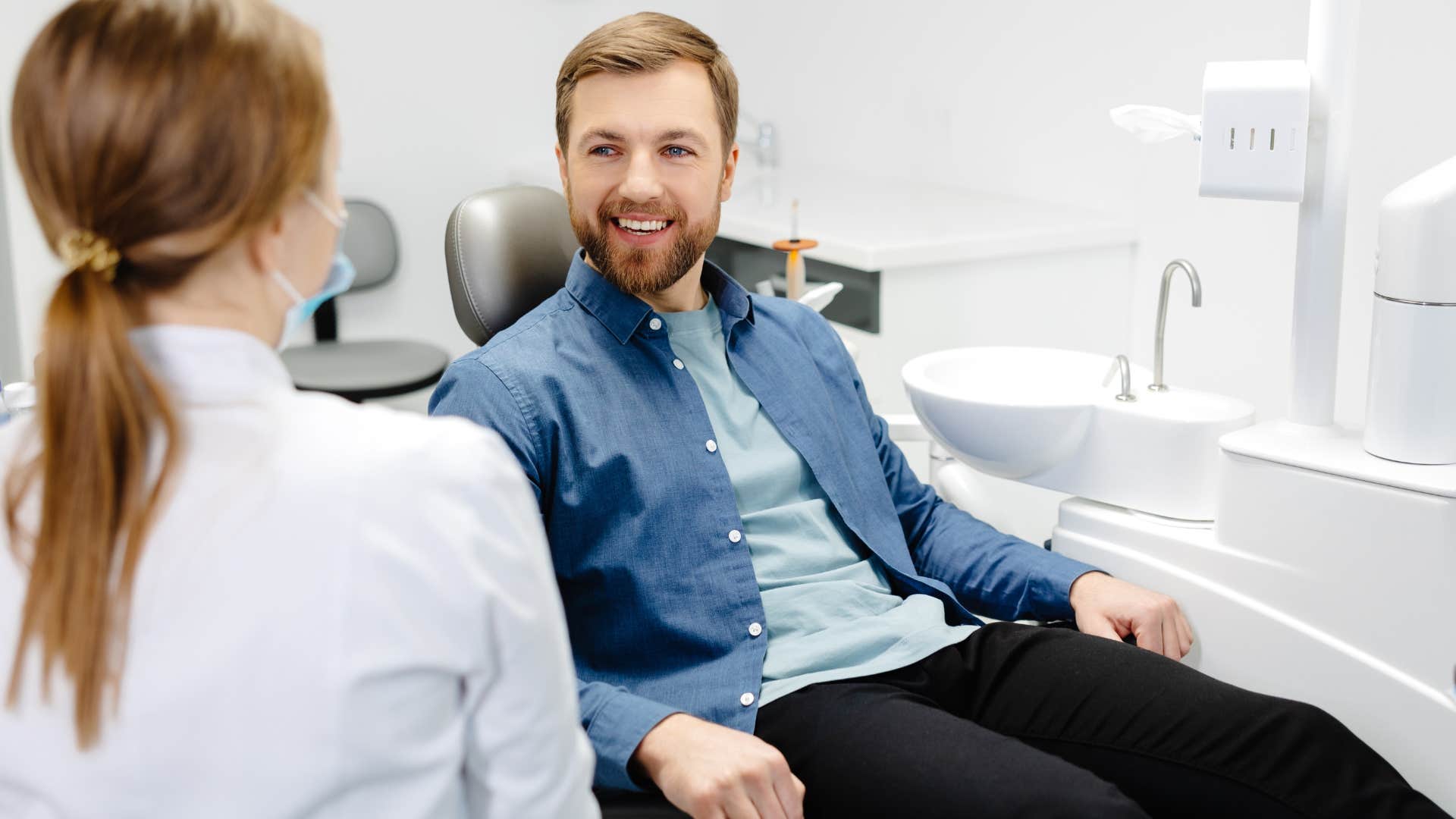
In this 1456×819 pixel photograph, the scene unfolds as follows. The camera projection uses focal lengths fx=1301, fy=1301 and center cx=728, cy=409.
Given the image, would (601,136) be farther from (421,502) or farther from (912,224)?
(912,224)

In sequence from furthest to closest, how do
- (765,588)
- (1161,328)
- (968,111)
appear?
(968,111) → (1161,328) → (765,588)

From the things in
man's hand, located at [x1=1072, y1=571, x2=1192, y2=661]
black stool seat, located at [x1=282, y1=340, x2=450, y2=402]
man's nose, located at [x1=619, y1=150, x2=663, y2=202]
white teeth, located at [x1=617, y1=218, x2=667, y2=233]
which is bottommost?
man's hand, located at [x1=1072, y1=571, x2=1192, y2=661]

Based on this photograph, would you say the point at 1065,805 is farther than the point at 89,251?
Yes

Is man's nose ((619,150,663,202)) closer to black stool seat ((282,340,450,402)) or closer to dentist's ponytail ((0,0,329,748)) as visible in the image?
dentist's ponytail ((0,0,329,748))

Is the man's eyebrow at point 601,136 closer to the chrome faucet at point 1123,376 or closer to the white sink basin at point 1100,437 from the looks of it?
the white sink basin at point 1100,437

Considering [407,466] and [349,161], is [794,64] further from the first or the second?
[407,466]

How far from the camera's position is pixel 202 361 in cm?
67

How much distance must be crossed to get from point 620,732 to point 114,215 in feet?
2.15

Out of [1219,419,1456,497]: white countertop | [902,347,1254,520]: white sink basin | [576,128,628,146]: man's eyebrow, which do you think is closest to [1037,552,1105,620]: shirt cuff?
[902,347,1254,520]: white sink basin

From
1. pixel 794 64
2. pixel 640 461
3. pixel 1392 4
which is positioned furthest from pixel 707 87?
pixel 794 64

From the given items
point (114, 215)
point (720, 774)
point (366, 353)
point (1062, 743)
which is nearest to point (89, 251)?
point (114, 215)

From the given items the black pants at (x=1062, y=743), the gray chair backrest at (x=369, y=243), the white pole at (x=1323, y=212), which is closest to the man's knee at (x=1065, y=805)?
the black pants at (x=1062, y=743)

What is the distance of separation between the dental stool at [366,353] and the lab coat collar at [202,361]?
6.81 ft

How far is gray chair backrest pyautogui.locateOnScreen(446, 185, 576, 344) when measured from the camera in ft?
5.05
